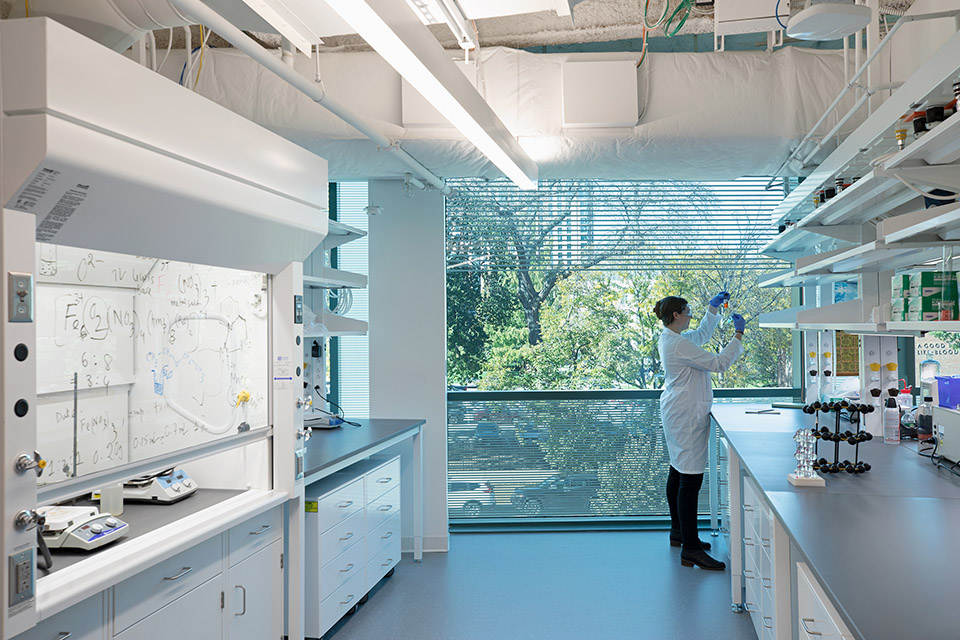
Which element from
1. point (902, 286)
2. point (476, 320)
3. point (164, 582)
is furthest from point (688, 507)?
point (164, 582)

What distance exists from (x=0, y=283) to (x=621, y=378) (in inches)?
165

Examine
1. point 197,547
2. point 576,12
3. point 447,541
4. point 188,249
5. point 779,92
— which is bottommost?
point 447,541

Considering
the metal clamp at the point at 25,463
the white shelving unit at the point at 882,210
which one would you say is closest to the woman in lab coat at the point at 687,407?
the white shelving unit at the point at 882,210

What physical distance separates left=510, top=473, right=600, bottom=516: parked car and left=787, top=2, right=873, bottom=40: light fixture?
139 inches

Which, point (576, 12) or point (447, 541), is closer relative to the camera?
point (576, 12)

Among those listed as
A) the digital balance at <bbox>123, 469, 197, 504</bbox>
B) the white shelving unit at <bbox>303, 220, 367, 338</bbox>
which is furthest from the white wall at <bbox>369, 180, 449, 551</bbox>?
the digital balance at <bbox>123, 469, 197, 504</bbox>

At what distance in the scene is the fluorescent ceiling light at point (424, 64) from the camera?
1.61 meters

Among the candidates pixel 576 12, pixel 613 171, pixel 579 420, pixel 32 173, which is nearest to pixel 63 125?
pixel 32 173

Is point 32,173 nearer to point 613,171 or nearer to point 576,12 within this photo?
point 576,12

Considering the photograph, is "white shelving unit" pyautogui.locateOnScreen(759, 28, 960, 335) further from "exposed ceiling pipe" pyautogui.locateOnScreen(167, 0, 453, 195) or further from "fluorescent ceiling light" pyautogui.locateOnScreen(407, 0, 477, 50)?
"exposed ceiling pipe" pyautogui.locateOnScreen(167, 0, 453, 195)

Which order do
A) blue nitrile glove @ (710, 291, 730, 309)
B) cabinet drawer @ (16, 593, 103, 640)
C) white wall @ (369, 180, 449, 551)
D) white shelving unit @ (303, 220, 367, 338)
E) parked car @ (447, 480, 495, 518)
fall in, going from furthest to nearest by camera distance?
1. parked car @ (447, 480, 495, 518)
2. white wall @ (369, 180, 449, 551)
3. blue nitrile glove @ (710, 291, 730, 309)
4. white shelving unit @ (303, 220, 367, 338)
5. cabinet drawer @ (16, 593, 103, 640)

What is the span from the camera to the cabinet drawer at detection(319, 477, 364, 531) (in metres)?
3.19

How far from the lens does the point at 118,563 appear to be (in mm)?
1946

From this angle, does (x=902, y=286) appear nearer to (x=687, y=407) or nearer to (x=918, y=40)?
(x=918, y=40)
